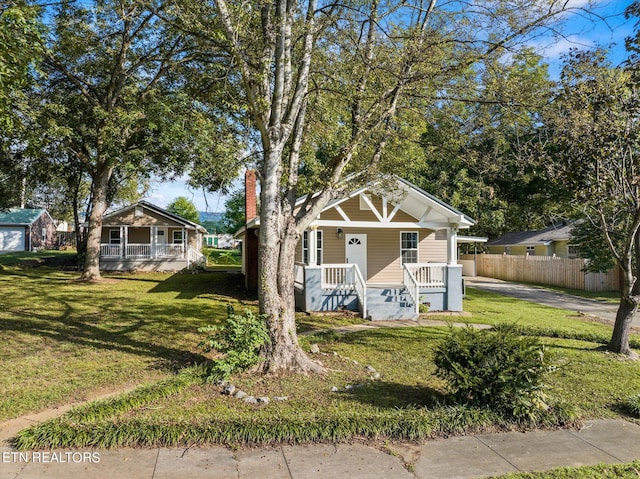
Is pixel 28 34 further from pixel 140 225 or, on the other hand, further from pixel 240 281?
pixel 140 225

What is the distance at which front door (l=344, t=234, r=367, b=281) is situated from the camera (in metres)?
15.8

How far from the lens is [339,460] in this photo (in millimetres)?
3811

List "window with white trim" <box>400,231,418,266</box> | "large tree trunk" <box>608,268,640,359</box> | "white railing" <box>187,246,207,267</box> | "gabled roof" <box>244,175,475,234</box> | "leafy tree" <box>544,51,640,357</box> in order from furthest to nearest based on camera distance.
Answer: "white railing" <box>187,246,207,267</box> < "window with white trim" <box>400,231,418,266</box> < "gabled roof" <box>244,175,475,234</box> < "large tree trunk" <box>608,268,640,359</box> < "leafy tree" <box>544,51,640,357</box>

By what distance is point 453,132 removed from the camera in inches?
332

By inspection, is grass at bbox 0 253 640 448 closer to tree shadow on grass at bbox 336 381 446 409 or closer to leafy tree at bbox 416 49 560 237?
tree shadow on grass at bbox 336 381 446 409

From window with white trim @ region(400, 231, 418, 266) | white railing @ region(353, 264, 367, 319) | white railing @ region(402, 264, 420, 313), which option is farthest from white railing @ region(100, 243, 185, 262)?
white railing @ region(402, 264, 420, 313)

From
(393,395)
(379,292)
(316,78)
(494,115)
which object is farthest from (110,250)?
(393,395)

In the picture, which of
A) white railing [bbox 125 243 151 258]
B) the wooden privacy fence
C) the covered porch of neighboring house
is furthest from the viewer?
white railing [bbox 125 243 151 258]

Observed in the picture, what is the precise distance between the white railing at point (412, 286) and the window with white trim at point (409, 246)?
10.3ft

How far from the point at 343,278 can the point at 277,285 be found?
6.91 meters

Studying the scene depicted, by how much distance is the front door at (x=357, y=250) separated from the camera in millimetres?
15789

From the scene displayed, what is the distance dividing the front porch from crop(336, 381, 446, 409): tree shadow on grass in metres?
6.24

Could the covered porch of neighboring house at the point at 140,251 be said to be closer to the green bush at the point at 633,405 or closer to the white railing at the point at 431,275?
the white railing at the point at 431,275

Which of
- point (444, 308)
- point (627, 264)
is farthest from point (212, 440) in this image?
point (444, 308)
